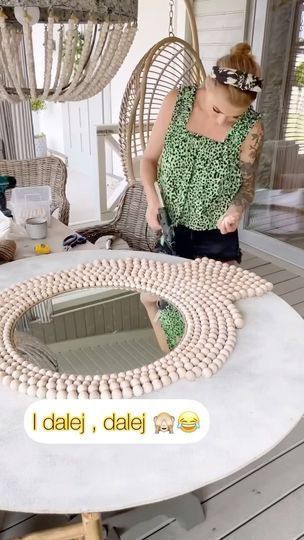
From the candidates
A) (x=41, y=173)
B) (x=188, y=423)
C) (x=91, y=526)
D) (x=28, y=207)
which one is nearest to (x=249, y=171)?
(x=28, y=207)

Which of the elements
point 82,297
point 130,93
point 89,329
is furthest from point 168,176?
point 130,93

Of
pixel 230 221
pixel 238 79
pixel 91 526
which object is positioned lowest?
pixel 91 526

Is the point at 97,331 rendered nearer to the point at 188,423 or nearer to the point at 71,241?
the point at 188,423

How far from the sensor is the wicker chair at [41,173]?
2.73 m

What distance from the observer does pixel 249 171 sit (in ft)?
5.66

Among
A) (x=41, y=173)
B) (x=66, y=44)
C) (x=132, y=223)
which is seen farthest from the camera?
(x=41, y=173)

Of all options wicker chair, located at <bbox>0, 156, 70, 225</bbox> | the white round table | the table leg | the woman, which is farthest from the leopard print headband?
wicker chair, located at <bbox>0, 156, 70, 225</bbox>

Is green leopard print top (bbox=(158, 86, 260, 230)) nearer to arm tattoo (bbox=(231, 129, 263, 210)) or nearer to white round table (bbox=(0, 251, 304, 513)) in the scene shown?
arm tattoo (bbox=(231, 129, 263, 210))

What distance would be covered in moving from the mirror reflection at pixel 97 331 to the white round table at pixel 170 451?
151 mm

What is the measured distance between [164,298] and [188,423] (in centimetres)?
49

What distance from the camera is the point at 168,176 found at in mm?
1736

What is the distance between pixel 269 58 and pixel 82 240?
93.3 inches

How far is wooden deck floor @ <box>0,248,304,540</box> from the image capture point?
1424 mm

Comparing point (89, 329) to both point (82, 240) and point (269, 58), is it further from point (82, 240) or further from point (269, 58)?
point (269, 58)
